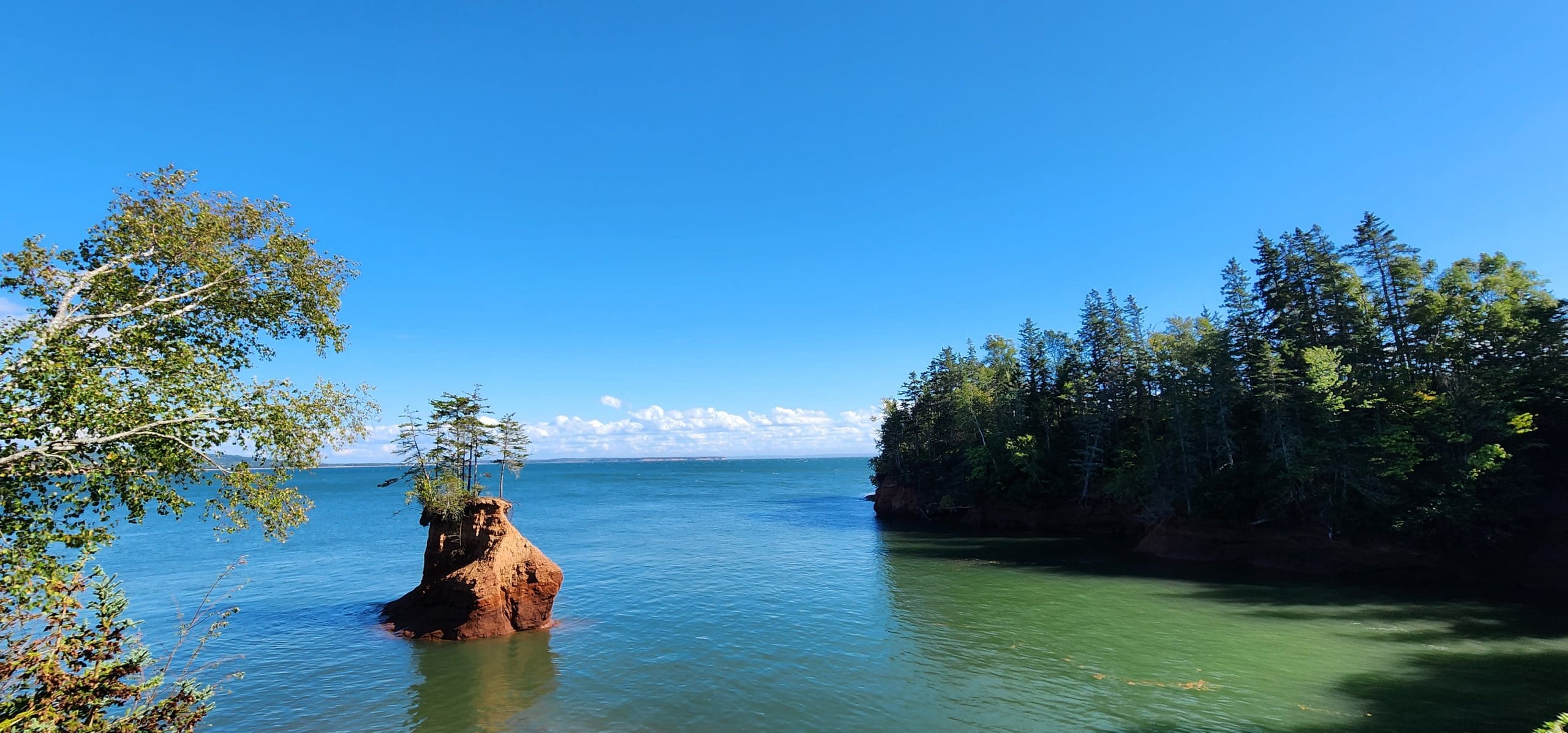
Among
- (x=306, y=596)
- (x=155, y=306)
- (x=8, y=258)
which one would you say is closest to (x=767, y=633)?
(x=155, y=306)

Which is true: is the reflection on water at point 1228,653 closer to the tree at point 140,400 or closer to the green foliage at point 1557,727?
the green foliage at point 1557,727

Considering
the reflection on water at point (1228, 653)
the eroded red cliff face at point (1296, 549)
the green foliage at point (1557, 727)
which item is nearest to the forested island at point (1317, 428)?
the eroded red cliff face at point (1296, 549)

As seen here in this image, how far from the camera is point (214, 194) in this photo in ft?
36.0

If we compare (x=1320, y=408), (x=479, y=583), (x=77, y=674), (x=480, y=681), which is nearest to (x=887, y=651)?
(x=480, y=681)

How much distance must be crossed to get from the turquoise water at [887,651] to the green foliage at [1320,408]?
6.02 meters

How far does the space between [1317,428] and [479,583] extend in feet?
146

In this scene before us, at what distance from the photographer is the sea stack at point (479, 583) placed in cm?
2475

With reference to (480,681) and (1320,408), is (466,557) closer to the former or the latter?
(480,681)

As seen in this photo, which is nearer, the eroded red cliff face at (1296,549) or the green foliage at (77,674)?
the green foliage at (77,674)

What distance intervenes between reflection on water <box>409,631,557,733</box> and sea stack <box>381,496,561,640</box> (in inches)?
33.6

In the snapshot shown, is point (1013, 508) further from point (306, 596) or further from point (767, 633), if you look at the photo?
point (306, 596)

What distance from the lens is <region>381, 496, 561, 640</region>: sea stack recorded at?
24.8 m

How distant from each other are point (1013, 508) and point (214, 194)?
198 ft

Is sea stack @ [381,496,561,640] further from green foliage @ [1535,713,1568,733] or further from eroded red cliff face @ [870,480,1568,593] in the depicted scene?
eroded red cliff face @ [870,480,1568,593]
